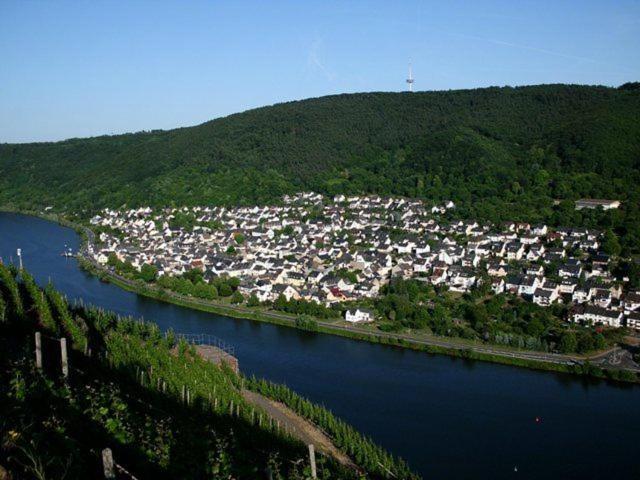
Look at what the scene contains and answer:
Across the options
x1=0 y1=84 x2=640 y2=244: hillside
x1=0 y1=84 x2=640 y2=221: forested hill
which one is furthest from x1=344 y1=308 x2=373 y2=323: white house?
x1=0 y1=84 x2=640 y2=221: forested hill

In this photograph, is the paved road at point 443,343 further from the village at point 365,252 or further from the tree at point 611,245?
the tree at point 611,245

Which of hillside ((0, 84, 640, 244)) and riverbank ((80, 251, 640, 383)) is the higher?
hillside ((0, 84, 640, 244))

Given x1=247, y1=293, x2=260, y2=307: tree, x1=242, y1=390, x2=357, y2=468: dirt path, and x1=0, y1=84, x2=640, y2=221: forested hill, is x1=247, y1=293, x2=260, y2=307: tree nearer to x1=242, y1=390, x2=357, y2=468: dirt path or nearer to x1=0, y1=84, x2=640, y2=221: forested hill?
x1=242, y1=390, x2=357, y2=468: dirt path

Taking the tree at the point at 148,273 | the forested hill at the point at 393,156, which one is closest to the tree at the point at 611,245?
the forested hill at the point at 393,156

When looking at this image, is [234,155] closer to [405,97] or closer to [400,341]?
[405,97]

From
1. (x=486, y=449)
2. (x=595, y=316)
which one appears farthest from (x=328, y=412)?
(x=595, y=316)

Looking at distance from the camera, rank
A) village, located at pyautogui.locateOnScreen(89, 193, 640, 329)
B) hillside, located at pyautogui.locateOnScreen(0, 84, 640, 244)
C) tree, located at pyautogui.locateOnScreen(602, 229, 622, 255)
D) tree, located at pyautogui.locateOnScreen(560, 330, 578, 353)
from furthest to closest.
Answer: hillside, located at pyautogui.locateOnScreen(0, 84, 640, 244) < tree, located at pyautogui.locateOnScreen(602, 229, 622, 255) < village, located at pyautogui.locateOnScreen(89, 193, 640, 329) < tree, located at pyautogui.locateOnScreen(560, 330, 578, 353)
